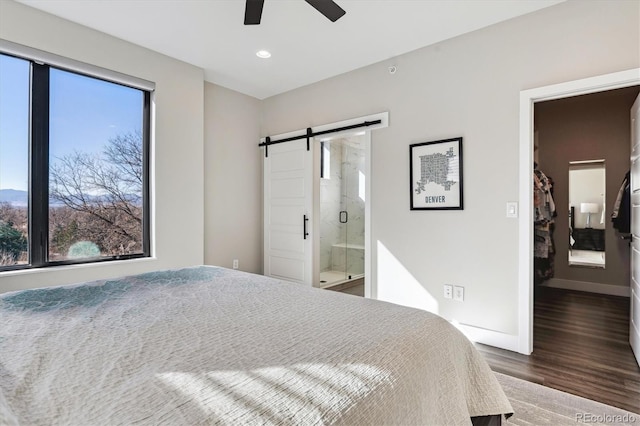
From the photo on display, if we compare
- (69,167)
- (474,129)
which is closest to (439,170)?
(474,129)

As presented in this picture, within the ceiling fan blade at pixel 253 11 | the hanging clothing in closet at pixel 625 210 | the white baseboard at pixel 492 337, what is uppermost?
the ceiling fan blade at pixel 253 11

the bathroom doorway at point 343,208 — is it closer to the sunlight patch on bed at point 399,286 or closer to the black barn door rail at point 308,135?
the black barn door rail at point 308,135

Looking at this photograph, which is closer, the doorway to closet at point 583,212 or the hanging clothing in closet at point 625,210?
the hanging clothing in closet at point 625,210

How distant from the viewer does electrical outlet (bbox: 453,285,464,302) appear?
2.98 m

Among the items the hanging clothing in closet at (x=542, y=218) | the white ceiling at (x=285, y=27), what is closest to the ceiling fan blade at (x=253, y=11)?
the white ceiling at (x=285, y=27)

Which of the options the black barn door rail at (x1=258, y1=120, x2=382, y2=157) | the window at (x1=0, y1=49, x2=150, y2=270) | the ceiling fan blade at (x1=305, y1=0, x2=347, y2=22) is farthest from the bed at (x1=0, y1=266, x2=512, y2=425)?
the black barn door rail at (x1=258, y1=120, x2=382, y2=157)

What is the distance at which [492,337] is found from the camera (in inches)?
111

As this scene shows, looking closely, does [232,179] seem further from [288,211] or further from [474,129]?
[474,129]

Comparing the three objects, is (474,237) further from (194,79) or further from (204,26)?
(194,79)

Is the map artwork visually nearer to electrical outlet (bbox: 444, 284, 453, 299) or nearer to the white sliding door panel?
electrical outlet (bbox: 444, 284, 453, 299)

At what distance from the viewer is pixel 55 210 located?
2.83 metres

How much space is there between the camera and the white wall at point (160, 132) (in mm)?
2604

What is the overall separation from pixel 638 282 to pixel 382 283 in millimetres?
2020

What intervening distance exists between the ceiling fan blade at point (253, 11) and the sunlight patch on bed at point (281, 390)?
2.02 meters
